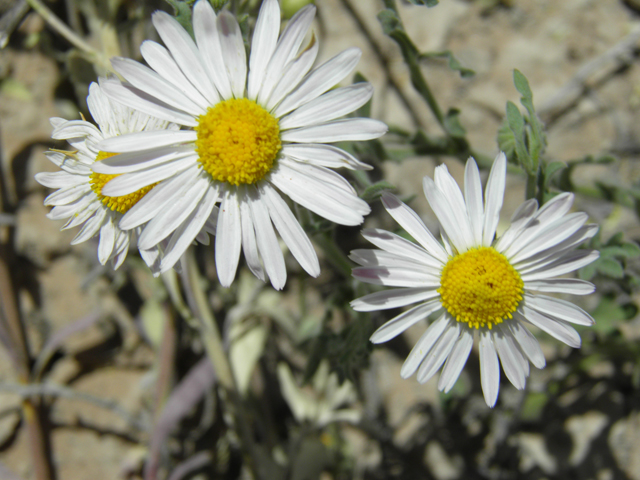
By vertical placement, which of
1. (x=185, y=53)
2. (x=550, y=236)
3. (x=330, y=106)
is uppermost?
(x=185, y=53)

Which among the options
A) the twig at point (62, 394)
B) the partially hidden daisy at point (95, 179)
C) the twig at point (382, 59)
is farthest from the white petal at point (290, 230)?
the twig at point (62, 394)

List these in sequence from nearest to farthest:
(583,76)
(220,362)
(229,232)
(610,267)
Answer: (229,232) → (610,267) → (220,362) → (583,76)

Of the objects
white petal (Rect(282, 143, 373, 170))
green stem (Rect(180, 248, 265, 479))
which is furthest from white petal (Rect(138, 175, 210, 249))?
green stem (Rect(180, 248, 265, 479))

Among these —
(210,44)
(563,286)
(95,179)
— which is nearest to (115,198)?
(95,179)

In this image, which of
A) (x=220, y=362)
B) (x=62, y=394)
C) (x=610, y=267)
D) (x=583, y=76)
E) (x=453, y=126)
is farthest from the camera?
(x=583, y=76)

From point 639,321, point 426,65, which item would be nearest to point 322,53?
point 426,65

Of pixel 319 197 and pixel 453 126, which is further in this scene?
pixel 453 126

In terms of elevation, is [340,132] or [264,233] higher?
[340,132]

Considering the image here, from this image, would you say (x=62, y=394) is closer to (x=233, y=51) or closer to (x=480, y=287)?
(x=233, y=51)
